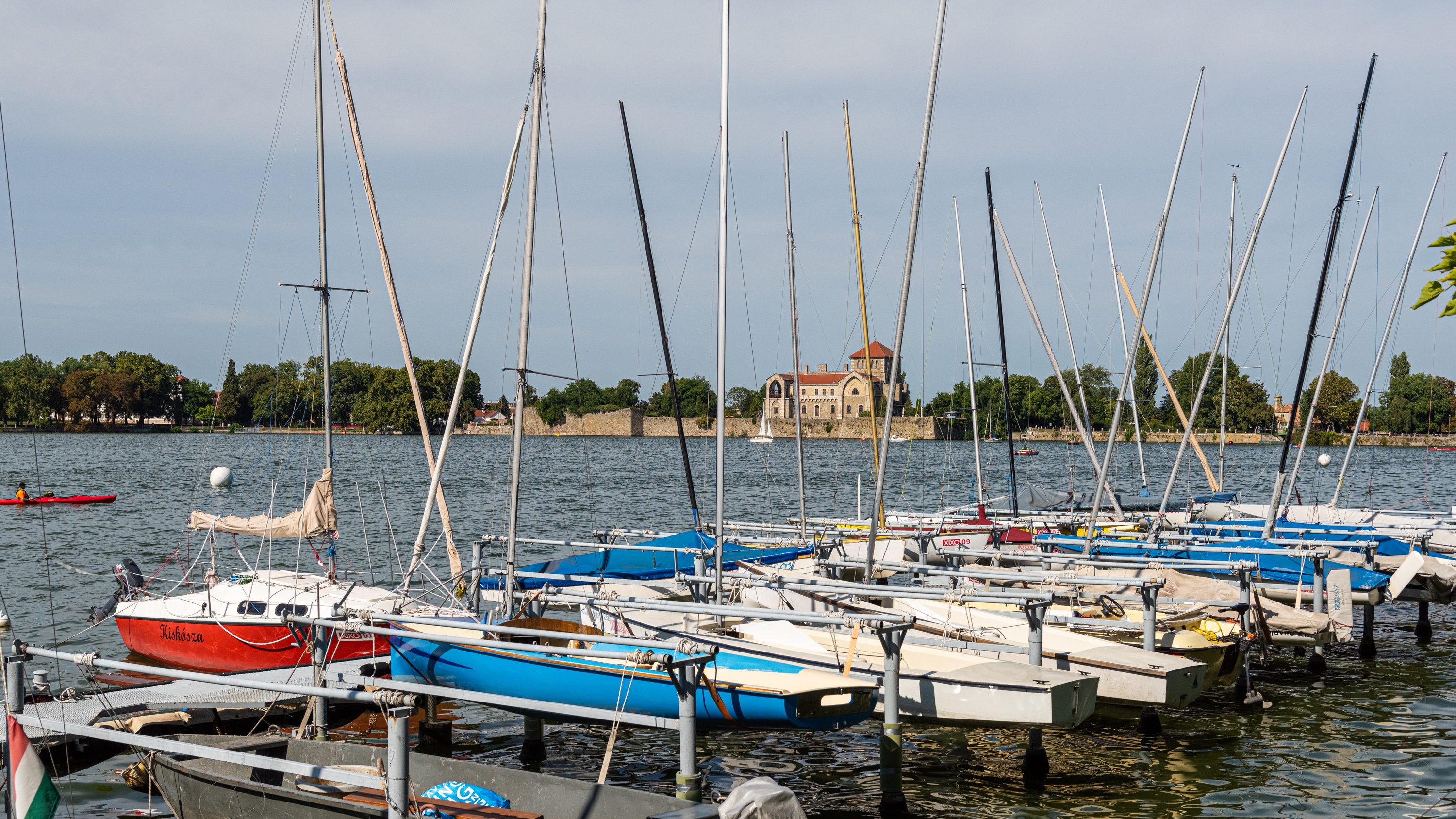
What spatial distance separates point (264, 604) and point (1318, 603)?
52.0 feet

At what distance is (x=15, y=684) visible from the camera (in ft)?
29.0

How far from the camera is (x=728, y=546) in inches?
895

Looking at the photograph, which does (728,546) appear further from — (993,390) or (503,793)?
(993,390)

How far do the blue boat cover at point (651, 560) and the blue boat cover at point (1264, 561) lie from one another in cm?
Answer: 608

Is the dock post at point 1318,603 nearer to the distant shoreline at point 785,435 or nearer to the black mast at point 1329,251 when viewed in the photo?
the black mast at point 1329,251

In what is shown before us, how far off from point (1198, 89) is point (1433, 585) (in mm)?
12744

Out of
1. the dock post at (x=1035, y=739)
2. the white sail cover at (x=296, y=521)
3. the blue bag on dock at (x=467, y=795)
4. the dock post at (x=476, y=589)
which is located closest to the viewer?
the blue bag on dock at (x=467, y=795)

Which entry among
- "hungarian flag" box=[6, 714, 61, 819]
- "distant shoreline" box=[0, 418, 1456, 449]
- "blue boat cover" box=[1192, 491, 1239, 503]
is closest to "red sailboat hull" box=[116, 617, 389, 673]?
"hungarian flag" box=[6, 714, 61, 819]

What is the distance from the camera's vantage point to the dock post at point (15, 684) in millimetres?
8781

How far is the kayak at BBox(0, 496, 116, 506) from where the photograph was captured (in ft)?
160

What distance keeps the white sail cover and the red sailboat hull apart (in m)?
1.59

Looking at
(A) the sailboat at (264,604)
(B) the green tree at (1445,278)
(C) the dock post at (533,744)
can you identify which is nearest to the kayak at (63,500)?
(A) the sailboat at (264,604)

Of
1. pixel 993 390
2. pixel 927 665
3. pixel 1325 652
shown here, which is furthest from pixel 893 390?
pixel 993 390

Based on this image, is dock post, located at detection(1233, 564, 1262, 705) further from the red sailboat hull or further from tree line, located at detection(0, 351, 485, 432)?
tree line, located at detection(0, 351, 485, 432)
